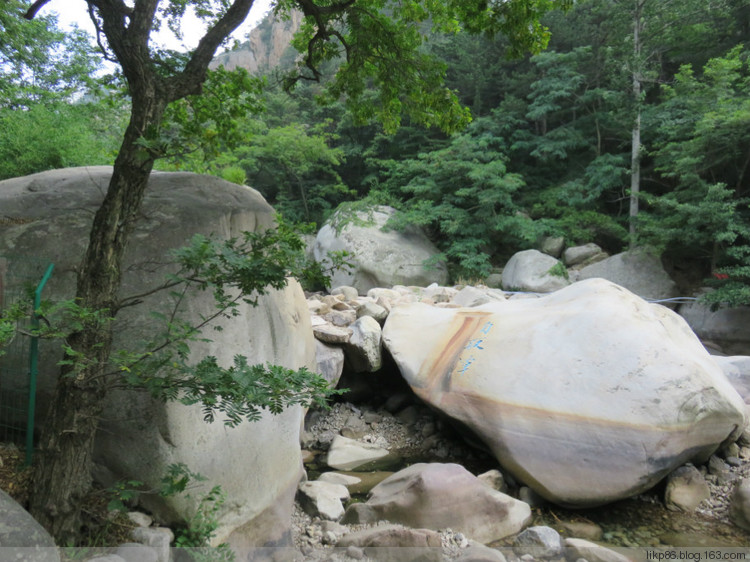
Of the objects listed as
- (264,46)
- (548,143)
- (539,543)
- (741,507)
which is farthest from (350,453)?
(264,46)

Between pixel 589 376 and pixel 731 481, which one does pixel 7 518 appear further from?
pixel 731 481

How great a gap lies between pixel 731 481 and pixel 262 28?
48.5 meters

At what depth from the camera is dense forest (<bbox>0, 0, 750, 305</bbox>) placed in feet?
30.8

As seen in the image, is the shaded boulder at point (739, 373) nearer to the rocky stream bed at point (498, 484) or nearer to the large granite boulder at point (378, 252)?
the rocky stream bed at point (498, 484)

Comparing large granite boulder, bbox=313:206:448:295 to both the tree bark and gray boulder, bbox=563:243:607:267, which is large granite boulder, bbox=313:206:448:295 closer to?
gray boulder, bbox=563:243:607:267

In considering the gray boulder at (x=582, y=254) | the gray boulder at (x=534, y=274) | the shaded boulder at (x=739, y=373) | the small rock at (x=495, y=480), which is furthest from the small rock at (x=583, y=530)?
the gray boulder at (x=582, y=254)

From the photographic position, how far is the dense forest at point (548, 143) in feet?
30.8

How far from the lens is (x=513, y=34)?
12.1 ft

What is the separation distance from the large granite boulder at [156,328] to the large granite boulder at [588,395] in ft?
6.05

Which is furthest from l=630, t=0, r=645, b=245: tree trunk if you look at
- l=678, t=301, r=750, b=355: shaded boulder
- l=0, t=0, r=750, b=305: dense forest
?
l=678, t=301, r=750, b=355: shaded boulder

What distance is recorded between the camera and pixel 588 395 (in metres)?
4.33

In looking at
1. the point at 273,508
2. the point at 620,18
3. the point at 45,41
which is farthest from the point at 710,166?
the point at 45,41

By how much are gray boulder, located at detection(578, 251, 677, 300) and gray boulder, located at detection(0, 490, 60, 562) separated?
11128 mm

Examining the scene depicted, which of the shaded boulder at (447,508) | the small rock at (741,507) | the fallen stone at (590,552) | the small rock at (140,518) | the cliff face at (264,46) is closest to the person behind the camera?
the small rock at (140,518)
